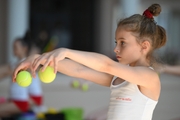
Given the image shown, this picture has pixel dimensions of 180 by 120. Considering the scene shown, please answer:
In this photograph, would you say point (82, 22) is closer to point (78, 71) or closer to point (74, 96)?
point (74, 96)

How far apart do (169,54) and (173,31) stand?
848mm

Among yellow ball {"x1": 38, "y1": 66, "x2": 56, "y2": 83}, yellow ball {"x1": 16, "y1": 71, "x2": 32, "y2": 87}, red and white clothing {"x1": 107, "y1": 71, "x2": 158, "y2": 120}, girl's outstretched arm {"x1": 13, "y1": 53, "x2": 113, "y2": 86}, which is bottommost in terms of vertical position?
red and white clothing {"x1": 107, "y1": 71, "x2": 158, "y2": 120}

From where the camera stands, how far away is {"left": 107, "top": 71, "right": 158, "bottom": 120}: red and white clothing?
5.92 ft

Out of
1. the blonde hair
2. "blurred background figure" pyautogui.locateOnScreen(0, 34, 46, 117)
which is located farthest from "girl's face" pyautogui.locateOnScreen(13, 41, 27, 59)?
the blonde hair

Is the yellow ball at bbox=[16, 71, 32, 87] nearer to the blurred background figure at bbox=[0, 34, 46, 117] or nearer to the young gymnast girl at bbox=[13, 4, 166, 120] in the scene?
the young gymnast girl at bbox=[13, 4, 166, 120]

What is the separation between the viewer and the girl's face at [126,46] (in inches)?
71.3

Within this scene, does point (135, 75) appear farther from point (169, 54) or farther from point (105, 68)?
point (169, 54)

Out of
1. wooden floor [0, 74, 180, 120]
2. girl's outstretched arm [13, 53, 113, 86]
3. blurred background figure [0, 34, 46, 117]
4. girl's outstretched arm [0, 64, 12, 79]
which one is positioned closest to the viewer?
girl's outstretched arm [13, 53, 113, 86]

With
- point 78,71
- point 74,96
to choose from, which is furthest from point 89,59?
point 74,96

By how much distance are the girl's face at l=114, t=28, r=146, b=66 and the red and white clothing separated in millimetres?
118

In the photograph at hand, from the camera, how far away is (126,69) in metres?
1.59

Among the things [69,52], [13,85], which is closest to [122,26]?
[69,52]

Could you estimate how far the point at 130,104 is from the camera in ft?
5.94

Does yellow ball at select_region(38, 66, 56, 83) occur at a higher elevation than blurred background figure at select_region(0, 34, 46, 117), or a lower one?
higher
